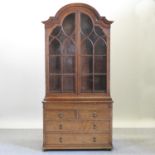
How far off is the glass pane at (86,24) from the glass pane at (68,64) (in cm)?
41

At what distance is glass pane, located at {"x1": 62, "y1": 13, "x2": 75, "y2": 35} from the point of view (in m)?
4.11

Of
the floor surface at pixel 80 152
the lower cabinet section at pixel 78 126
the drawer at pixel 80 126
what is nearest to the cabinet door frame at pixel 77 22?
the lower cabinet section at pixel 78 126

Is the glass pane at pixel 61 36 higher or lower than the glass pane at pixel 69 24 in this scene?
lower

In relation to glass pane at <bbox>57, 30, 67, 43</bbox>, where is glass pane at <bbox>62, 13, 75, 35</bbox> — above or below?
above

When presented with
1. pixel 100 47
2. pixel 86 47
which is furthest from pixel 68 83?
pixel 100 47

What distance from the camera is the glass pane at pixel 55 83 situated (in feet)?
13.7

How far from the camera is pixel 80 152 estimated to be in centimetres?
411

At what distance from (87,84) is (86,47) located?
51 centimetres

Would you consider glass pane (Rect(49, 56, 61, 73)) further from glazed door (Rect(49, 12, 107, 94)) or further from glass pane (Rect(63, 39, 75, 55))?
glass pane (Rect(63, 39, 75, 55))

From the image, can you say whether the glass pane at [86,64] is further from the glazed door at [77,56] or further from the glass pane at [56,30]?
the glass pane at [56,30]

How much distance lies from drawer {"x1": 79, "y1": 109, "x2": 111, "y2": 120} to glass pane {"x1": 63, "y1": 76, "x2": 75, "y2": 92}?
13.8 inches

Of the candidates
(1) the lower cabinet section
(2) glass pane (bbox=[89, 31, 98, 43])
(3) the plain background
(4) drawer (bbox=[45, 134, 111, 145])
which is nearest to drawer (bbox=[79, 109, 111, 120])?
(1) the lower cabinet section

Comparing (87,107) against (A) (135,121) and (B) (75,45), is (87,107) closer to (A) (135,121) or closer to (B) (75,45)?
(B) (75,45)

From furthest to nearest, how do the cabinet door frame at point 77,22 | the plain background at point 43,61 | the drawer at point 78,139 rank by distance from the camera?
the plain background at point 43,61
the drawer at point 78,139
the cabinet door frame at point 77,22
